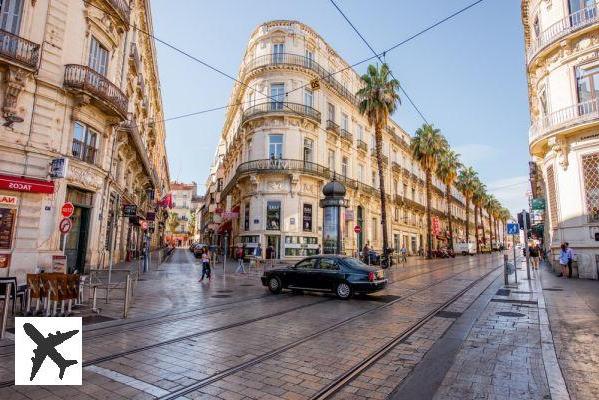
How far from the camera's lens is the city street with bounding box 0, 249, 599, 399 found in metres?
4.33

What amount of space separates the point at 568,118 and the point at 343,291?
1541cm

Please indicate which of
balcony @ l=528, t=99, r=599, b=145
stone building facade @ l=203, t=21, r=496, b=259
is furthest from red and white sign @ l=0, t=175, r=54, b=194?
balcony @ l=528, t=99, r=599, b=145

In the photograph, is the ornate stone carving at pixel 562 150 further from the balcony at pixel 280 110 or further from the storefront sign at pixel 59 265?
the storefront sign at pixel 59 265

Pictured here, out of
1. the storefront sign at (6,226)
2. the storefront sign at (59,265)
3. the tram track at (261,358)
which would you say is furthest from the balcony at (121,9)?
the tram track at (261,358)

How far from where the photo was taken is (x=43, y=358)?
357 cm

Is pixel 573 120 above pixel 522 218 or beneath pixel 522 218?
above

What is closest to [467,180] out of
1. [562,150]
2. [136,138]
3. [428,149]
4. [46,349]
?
[428,149]

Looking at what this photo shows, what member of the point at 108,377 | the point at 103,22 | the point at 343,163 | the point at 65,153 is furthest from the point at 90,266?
the point at 343,163

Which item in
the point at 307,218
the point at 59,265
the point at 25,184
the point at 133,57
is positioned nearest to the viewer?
the point at 59,265

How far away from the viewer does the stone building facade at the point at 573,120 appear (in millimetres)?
17188

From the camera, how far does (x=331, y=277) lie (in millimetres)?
11969

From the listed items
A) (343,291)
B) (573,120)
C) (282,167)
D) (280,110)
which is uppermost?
(280,110)

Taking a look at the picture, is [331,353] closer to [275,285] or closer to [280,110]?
[275,285]

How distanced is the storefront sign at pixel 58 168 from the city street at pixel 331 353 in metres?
7.39
